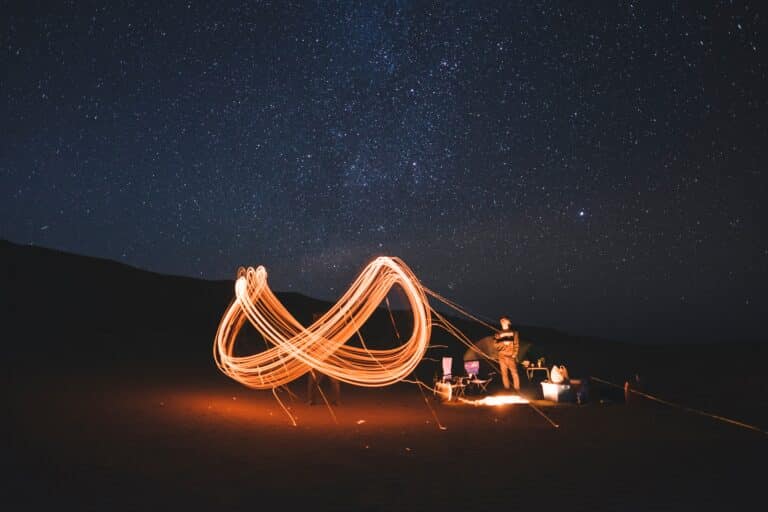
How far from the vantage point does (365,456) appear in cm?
896

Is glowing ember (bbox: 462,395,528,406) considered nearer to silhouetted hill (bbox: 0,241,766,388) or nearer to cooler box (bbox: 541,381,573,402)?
cooler box (bbox: 541,381,573,402)

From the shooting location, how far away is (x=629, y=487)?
7.30 m

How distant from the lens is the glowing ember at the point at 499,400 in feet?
48.0

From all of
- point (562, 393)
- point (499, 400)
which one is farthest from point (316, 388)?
point (562, 393)

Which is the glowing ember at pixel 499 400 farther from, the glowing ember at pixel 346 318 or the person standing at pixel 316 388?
the person standing at pixel 316 388

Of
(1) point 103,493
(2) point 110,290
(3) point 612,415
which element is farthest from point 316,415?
(2) point 110,290

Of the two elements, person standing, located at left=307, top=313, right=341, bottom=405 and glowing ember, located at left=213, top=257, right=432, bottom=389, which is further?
person standing, located at left=307, top=313, right=341, bottom=405

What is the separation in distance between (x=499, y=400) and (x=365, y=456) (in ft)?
22.1

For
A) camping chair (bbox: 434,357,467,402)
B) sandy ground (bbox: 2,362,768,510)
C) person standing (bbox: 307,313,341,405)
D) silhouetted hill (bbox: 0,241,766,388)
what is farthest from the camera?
silhouetted hill (bbox: 0,241,766,388)

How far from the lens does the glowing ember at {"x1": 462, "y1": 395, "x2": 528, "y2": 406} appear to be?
48.0 feet

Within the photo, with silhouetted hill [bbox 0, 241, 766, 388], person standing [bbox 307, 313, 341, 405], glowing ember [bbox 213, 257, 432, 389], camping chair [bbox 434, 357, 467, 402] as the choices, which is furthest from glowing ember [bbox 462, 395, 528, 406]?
person standing [bbox 307, 313, 341, 405]

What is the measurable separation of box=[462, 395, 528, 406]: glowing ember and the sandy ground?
1.64ft

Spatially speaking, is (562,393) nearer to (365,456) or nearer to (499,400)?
(499,400)

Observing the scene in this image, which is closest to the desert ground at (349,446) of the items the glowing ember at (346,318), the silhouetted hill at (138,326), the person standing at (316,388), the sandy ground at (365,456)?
the sandy ground at (365,456)
